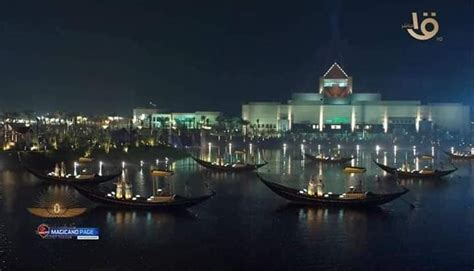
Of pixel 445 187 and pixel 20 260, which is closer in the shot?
pixel 20 260

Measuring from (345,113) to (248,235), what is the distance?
38.7 m

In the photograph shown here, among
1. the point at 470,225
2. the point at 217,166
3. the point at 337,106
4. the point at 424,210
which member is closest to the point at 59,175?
the point at 217,166

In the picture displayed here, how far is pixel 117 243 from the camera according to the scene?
10.0 meters

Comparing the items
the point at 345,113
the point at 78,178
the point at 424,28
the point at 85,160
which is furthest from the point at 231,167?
the point at 345,113

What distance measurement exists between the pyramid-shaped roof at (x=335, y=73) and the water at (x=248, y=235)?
3482 cm

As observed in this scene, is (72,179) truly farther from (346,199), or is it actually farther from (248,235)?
(346,199)

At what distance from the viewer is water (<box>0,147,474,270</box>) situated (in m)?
9.15

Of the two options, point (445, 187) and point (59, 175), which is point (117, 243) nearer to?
point (59, 175)

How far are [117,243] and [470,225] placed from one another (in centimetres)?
653

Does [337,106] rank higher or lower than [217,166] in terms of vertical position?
higher

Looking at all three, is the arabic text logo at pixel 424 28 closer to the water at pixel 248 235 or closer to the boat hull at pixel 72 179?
the water at pixel 248 235

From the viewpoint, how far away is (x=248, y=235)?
428 inches

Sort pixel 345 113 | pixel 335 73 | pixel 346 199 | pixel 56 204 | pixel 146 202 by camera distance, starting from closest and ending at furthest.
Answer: pixel 146 202, pixel 56 204, pixel 346 199, pixel 345 113, pixel 335 73

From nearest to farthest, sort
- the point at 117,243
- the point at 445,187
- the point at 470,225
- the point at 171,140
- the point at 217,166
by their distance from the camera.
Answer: the point at 117,243
the point at 470,225
the point at 445,187
the point at 217,166
the point at 171,140
